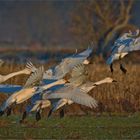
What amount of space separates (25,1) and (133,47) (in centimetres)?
9293

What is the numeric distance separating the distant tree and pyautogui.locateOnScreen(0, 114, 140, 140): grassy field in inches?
832

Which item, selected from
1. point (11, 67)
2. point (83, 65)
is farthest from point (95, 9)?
point (83, 65)

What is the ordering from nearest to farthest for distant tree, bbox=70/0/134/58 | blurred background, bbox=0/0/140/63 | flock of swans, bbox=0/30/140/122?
flock of swans, bbox=0/30/140/122 < distant tree, bbox=70/0/134/58 < blurred background, bbox=0/0/140/63

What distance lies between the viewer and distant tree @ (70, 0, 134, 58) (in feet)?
129

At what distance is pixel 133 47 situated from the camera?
16.2 metres

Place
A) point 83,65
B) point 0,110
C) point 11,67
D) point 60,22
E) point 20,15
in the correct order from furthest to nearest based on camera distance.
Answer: point 20,15, point 60,22, point 11,67, point 83,65, point 0,110

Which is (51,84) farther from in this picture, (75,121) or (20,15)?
(20,15)

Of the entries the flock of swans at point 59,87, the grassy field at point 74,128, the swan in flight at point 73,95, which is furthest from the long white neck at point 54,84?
the grassy field at point 74,128

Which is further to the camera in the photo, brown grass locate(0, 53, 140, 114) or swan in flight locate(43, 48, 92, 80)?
brown grass locate(0, 53, 140, 114)

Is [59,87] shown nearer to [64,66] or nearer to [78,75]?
[64,66]

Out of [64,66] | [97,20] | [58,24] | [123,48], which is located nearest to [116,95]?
[123,48]

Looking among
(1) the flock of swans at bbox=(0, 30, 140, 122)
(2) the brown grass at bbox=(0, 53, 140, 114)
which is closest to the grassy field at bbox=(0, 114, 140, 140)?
(1) the flock of swans at bbox=(0, 30, 140, 122)

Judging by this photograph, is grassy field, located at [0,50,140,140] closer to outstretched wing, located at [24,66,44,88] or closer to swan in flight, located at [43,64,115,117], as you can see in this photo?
swan in flight, located at [43,64,115,117]

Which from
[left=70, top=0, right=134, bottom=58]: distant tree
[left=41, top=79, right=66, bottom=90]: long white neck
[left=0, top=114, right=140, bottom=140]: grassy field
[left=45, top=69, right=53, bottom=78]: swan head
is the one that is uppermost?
[left=70, top=0, right=134, bottom=58]: distant tree
